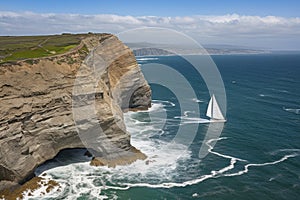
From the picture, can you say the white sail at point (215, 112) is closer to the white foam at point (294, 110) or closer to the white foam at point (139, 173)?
the white foam at point (139, 173)

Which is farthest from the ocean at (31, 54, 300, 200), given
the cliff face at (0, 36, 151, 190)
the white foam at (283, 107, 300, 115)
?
the cliff face at (0, 36, 151, 190)

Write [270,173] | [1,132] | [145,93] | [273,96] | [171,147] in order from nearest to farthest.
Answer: [1,132] → [270,173] → [171,147] → [145,93] → [273,96]

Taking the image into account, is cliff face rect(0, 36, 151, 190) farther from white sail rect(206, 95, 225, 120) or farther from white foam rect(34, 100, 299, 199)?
white sail rect(206, 95, 225, 120)

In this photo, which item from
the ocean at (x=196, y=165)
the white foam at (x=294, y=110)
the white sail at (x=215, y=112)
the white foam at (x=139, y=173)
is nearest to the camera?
the ocean at (x=196, y=165)

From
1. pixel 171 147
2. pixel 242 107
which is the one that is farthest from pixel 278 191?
pixel 242 107

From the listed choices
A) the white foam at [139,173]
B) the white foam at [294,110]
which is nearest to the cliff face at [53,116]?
the white foam at [139,173]

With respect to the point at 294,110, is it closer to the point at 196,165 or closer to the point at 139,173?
the point at 196,165

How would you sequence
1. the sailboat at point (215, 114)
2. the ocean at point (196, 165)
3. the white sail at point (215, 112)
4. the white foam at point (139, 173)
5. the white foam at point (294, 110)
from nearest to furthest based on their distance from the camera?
the ocean at point (196, 165) < the white foam at point (139, 173) < the sailboat at point (215, 114) < the white sail at point (215, 112) < the white foam at point (294, 110)

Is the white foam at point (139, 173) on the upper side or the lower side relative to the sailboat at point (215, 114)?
lower

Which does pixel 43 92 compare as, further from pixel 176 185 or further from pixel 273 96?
pixel 273 96
